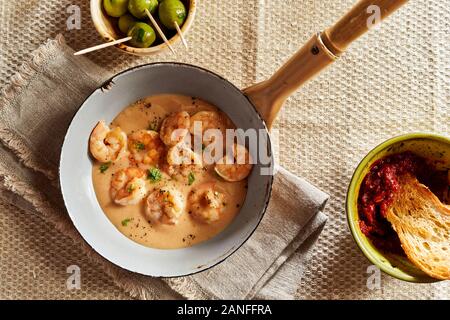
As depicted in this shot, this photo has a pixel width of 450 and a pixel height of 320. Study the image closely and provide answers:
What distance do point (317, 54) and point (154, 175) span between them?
2.05ft

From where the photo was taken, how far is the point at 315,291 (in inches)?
75.5

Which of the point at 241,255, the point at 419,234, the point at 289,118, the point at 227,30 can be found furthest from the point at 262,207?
the point at 227,30

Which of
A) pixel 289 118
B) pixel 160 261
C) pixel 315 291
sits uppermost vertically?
Answer: pixel 289 118

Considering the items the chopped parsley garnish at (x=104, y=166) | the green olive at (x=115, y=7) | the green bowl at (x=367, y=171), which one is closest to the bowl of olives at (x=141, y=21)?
the green olive at (x=115, y=7)

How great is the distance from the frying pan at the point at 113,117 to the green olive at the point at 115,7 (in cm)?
21

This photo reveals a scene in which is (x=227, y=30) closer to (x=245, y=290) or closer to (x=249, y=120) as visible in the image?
(x=249, y=120)

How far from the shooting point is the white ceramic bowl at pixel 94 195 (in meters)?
1.77

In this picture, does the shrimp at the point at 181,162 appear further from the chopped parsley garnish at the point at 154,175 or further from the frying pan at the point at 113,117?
the frying pan at the point at 113,117

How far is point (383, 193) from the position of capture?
5.89 feet

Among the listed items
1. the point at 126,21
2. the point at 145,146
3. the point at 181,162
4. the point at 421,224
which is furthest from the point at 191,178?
the point at 421,224

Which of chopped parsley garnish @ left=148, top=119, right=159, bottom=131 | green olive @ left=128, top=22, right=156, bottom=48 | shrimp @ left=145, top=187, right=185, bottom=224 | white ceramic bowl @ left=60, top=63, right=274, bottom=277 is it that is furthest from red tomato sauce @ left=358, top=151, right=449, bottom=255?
green olive @ left=128, top=22, right=156, bottom=48

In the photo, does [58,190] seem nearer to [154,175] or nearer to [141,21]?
[154,175]

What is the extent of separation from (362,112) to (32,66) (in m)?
1.07

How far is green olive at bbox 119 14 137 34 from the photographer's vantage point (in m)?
1.84
